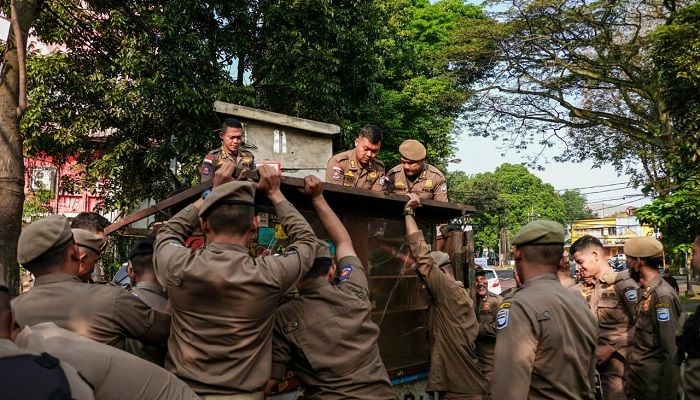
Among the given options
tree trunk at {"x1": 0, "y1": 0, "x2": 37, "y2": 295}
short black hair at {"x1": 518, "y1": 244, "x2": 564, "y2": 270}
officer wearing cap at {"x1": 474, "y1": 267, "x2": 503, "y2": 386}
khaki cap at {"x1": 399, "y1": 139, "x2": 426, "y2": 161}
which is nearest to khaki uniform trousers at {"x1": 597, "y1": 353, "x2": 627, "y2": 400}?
officer wearing cap at {"x1": 474, "y1": 267, "x2": 503, "y2": 386}

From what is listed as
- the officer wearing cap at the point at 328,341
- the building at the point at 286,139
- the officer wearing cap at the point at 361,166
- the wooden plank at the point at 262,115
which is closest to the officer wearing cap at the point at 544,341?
the officer wearing cap at the point at 328,341

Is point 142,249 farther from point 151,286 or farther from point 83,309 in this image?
point 83,309

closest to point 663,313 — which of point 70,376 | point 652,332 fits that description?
point 652,332

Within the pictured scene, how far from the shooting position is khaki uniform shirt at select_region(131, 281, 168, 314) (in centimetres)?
331

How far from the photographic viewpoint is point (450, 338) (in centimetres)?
482

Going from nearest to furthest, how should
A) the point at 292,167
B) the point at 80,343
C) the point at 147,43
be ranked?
1. the point at 80,343
2. the point at 292,167
3. the point at 147,43

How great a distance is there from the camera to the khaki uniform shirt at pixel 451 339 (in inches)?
189

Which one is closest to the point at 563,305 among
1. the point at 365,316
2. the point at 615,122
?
the point at 365,316

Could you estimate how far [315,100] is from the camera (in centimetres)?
1294

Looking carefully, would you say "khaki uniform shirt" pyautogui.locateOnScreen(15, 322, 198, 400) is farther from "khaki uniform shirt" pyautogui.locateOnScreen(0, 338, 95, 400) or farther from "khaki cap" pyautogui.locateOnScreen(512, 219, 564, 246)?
"khaki cap" pyautogui.locateOnScreen(512, 219, 564, 246)

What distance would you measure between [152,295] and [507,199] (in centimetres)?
7031

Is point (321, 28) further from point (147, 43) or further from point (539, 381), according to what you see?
point (539, 381)

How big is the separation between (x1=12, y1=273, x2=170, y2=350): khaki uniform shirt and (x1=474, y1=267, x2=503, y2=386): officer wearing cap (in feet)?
10.1

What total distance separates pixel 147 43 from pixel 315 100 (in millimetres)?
3537
